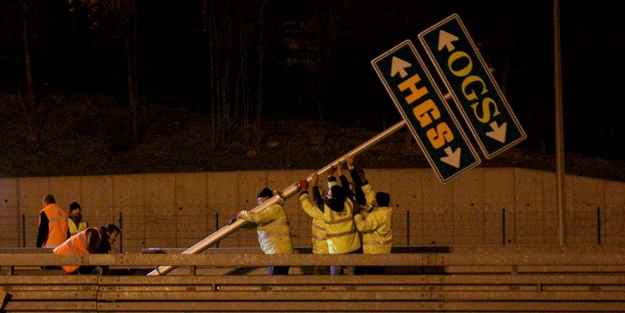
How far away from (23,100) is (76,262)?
23996 millimetres

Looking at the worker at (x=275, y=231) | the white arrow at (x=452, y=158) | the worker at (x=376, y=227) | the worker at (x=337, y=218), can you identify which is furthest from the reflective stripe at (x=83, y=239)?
the white arrow at (x=452, y=158)

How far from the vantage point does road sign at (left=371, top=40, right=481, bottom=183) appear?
9.89 metres

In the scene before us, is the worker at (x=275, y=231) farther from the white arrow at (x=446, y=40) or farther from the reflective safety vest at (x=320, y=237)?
the white arrow at (x=446, y=40)

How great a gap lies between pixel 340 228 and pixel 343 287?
6.95 feet

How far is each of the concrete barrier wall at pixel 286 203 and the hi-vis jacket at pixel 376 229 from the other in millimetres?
12621

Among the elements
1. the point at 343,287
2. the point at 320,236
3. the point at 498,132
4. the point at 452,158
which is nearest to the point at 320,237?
the point at 320,236

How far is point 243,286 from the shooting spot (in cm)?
941

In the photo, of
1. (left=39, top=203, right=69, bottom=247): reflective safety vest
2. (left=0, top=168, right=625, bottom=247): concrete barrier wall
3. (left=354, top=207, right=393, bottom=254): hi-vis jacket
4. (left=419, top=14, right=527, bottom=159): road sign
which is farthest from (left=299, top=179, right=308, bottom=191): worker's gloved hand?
(left=0, top=168, right=625, bottom=247): concrete barrier wall

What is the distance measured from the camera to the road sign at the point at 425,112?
32.4ft

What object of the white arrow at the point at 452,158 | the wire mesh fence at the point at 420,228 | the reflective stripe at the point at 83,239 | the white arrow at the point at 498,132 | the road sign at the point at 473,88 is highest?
the road sign at the point at 473,88

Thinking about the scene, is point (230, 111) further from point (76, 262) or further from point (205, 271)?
point (76, 262)

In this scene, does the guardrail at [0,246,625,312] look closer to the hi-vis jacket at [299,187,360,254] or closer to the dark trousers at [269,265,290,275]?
the dark trousers at [269,265,290,275]

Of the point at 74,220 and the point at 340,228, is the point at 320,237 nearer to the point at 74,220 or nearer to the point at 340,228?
the point at 340,228

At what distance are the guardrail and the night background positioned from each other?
18.3 m
